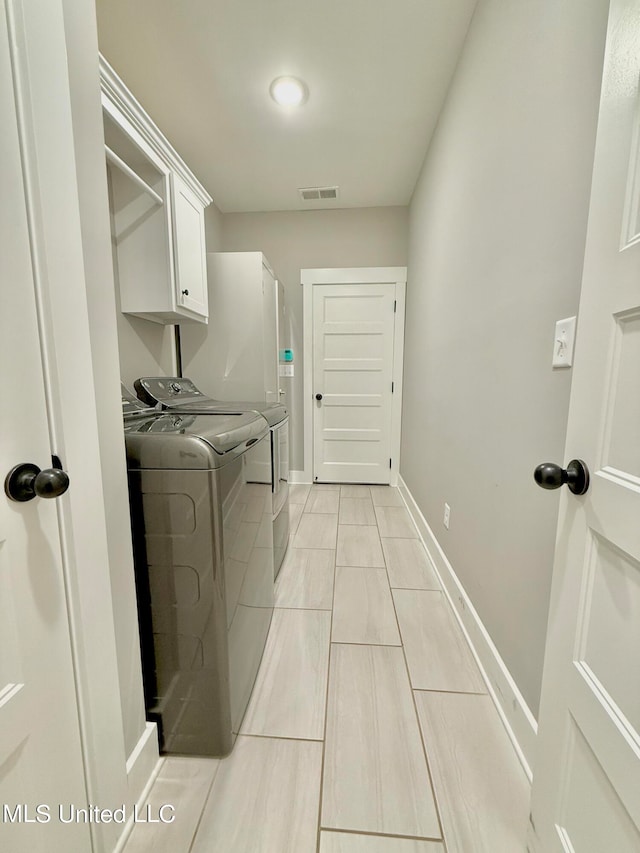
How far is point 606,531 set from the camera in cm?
59

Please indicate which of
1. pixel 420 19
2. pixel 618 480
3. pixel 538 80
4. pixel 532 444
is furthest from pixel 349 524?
pixel 420 19

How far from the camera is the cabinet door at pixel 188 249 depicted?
1780mm

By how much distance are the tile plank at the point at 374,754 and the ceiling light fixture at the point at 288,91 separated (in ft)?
9.29

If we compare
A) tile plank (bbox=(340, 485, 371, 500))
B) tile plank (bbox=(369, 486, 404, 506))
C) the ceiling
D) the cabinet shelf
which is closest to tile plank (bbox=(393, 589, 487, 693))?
tile plank (bbox=(369, 486, 404, 506))

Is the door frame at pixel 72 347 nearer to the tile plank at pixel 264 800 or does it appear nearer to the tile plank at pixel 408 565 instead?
the tile plank at pixel 264 800

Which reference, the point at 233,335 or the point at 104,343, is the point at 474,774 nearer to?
the point at 104,343

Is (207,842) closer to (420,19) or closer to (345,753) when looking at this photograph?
(345,753)

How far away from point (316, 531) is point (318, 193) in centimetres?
282

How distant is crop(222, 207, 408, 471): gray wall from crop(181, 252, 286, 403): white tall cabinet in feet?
2.69

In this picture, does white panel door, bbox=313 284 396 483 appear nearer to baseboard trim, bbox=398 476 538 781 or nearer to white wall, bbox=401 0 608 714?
white wall, bbox=401 0 608 714

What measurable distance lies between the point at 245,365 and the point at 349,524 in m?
1.45
